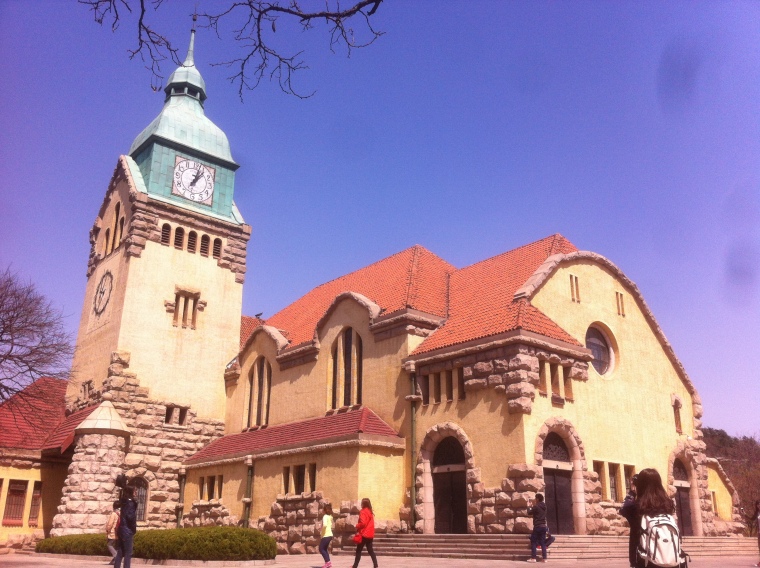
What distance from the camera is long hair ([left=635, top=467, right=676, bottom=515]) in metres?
5.87

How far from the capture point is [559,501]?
21.6 m

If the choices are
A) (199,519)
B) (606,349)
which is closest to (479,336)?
(606,349)

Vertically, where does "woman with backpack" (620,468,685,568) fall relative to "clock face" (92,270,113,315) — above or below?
below

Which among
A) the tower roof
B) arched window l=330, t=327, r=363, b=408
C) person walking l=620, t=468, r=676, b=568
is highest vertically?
the tower roof

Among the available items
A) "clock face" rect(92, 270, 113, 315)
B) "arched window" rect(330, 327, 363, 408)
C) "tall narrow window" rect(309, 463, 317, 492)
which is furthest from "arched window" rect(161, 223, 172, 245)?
"tall narrow window" rect(309, 463, 317, 492)

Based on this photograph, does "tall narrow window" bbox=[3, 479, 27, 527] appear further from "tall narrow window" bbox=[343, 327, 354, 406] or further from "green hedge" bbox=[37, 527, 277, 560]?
"tall narrow window" bbox=[343, 327, 354, 406]

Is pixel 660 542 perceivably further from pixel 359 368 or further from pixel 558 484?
pixel 359 368

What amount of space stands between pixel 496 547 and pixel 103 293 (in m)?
21.7

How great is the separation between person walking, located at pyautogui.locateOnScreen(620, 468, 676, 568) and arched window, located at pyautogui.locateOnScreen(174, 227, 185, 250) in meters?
28.8

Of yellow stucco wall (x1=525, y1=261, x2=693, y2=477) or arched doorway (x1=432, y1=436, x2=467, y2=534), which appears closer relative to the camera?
arched doorway (x1=432, y1=436, x2=467, y2=534)

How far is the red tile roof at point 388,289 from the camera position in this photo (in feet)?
86.8

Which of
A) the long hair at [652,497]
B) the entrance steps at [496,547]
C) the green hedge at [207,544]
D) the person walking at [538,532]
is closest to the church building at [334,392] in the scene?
the entrance steps at [496,547]

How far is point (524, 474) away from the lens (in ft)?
66.4

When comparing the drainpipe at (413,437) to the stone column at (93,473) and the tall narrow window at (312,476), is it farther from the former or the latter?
the stone column at (93,473)
